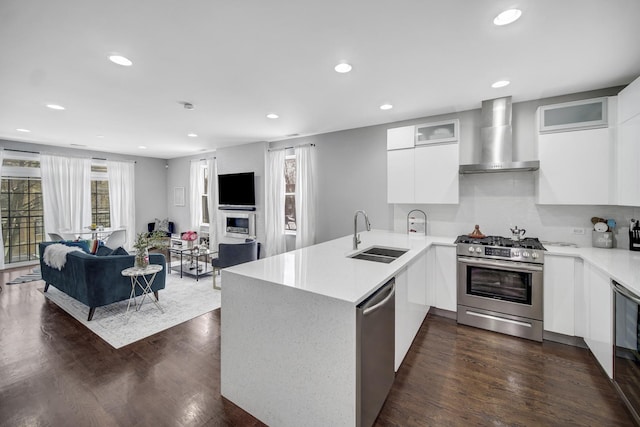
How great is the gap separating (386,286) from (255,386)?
1.08 metres

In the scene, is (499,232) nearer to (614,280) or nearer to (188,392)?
(614,280)

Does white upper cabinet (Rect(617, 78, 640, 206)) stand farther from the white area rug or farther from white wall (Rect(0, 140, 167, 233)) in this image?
white wall (Rect(0, 140, 167, 233))

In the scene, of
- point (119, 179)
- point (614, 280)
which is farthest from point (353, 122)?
point (119, 179)

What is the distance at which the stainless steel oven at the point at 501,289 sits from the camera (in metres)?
2.71

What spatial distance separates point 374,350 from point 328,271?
22.5 inches

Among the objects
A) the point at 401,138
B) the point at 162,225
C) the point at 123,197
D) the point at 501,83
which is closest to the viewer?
the point at 501,83

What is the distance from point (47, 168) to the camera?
18.9 feet

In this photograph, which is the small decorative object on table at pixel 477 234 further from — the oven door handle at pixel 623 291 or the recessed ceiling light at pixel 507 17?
the recessed ceiling light at pixel 507 17

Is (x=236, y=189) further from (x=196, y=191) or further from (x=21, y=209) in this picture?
(x=21, y=209)

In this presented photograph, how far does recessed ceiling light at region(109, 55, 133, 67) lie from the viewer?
7.36 ft

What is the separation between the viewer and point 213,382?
215cm

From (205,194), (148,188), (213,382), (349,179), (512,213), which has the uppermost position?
(148,188)

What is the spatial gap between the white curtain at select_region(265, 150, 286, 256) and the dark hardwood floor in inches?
97.6

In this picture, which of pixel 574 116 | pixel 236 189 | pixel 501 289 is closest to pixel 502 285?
pixel 501 289
